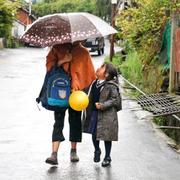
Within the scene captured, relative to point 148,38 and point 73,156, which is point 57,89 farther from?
point 148,38

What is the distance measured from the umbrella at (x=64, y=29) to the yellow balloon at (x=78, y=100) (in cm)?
70

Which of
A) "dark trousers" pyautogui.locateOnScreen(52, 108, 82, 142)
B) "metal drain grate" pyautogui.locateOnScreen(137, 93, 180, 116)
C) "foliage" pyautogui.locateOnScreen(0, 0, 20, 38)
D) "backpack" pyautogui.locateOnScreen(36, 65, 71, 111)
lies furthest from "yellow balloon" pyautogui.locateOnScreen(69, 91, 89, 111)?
"foliage" pyautogui.locateOnScreen(0, 0, 20, 38)

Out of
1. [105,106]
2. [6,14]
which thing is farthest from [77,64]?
[6,14]

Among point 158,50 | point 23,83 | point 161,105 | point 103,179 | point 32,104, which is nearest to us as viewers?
point 103,179

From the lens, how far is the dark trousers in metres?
7.22

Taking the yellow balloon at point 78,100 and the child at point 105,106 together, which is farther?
the child at point 105,106

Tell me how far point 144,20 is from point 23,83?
5.46 m

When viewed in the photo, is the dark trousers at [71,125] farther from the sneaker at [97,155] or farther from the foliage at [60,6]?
the foliage at [60,6]

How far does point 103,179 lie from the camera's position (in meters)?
6.62

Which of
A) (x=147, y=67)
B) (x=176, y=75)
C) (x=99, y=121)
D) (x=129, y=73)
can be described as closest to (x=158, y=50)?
(x=147, y=67)

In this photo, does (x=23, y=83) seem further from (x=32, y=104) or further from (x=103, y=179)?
(x=103, y=179)

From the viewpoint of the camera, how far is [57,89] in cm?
704

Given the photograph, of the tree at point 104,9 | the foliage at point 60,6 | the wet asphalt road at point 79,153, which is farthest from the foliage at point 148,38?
the foliage at point 60,6

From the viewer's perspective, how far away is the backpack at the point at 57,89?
7.04 m
